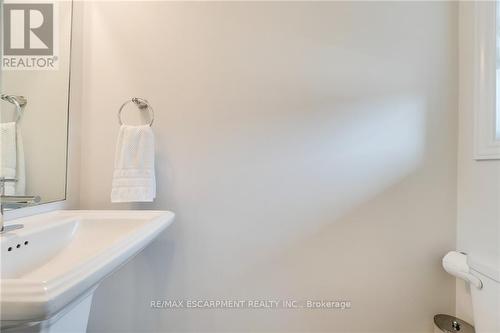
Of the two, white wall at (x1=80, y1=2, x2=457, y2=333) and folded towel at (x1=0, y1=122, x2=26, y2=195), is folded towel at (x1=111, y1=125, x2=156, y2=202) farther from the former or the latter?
folded towel at (x1=0, y1=122, x2=26, y2=195)

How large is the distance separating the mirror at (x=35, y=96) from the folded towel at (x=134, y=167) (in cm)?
27

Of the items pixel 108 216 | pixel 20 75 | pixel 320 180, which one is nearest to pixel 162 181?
pixel 108 216

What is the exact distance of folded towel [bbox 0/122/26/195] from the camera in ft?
2.68

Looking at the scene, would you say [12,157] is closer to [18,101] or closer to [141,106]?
[18,101]

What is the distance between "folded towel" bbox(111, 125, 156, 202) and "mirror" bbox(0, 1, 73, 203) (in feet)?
0.88

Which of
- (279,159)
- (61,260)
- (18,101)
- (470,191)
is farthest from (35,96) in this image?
(470,191)

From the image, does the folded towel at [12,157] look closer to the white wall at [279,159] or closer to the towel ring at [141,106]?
the white wall at [279,159]

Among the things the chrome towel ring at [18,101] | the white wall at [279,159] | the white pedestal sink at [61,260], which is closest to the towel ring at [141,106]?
the white wall at [279,159]

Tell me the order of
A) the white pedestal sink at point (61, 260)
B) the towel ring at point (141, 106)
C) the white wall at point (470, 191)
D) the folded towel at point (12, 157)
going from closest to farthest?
the white pedestal sink at point (61, 260) → the folded towel at point (12, 157) → the white wall at point (470, 191) → the towel ring at point (141, 106)

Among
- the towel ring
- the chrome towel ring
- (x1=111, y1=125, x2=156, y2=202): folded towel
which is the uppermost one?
the towel ring

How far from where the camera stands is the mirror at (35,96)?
84cm

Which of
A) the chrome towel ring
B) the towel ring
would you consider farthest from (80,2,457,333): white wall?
the chrome towel ring

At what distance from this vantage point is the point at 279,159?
1.14m

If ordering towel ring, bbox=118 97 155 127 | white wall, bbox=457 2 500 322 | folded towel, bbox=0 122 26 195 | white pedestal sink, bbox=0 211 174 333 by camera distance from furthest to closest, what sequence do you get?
towel ring, bbox=118 97 155 127 → white wall, bbox=457 2 500 322 → folded towel, bbox=0 122 26 195 → white pedestal sink, bbox=0 211 174 333
